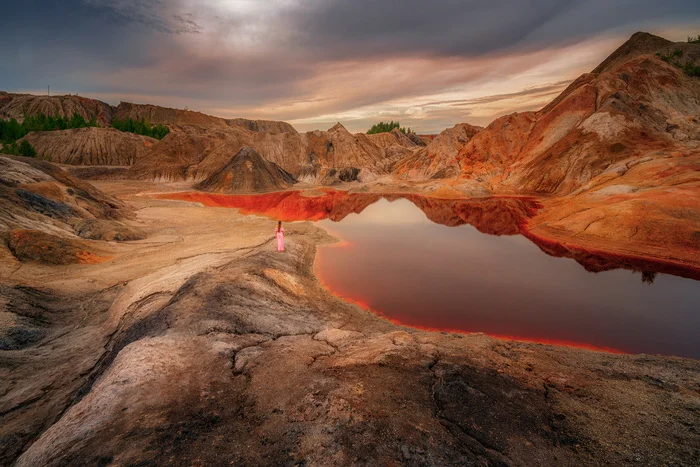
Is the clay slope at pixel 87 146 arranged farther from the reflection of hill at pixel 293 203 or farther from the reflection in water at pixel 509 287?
the reflection in water at pixel 509 287

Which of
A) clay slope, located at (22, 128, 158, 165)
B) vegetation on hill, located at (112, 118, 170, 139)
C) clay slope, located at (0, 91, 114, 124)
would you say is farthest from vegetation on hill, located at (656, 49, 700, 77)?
clay slope, located at (0, 91, 114, 124)

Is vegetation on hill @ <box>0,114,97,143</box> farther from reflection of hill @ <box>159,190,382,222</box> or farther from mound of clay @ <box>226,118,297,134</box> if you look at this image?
mound of clay @ <box>226,118,297,134</box>

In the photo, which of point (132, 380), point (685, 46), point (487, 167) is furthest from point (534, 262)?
point (685, 46)

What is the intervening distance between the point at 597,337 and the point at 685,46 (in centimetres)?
7119

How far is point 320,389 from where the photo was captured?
6.11 metres

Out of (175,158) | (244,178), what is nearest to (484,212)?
(244,178)

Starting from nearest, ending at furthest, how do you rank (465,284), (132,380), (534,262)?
1. (132,380)
2. (465,284)
3. (534,262)

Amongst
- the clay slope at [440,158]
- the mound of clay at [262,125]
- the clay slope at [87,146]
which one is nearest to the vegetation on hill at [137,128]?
the clay slope at [87,146]

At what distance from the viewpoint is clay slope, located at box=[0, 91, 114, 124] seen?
103562 mm

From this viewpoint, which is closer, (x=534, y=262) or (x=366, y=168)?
(x=534, y=262)

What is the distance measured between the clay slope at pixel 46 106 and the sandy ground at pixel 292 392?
449ft

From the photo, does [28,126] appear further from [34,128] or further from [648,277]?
[648,277]

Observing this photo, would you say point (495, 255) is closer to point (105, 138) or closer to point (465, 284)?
point (465, 284)

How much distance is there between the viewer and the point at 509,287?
50.8 ft
